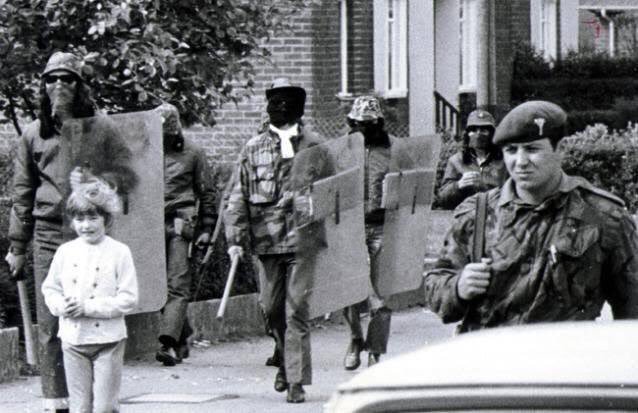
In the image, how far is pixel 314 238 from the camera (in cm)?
1059

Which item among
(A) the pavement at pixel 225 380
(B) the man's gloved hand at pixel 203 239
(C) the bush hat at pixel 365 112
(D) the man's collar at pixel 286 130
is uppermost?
(C) the bush hat at pixel 365 112

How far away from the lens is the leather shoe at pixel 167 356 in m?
11.7

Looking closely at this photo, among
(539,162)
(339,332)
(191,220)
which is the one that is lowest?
(339,332)

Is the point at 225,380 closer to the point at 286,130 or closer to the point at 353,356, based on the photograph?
the point at 353,356

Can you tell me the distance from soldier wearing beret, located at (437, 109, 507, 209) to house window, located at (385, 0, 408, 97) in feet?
40.5

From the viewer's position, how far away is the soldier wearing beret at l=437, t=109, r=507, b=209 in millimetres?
11680

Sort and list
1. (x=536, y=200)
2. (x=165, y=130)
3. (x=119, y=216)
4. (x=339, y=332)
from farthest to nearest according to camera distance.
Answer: (x=339, y=332)
(x=165, y=130)
(x=119, y=216)
(x=536, y=200)

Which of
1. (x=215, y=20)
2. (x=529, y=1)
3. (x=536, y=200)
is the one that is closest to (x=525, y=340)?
(x=536, y=200)

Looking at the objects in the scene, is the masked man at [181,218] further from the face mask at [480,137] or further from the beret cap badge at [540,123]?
the beret cap badge at [540,123]

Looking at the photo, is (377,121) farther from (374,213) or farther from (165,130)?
(165,130)

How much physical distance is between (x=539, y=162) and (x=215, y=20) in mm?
7171

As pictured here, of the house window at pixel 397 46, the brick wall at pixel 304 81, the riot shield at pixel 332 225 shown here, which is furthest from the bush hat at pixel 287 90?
the house window at pixel 397 46

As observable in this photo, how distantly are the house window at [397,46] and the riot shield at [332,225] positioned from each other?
13.4 m

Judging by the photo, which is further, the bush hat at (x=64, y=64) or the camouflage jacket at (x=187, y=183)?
the camouflage jacket at (x=187, y=183)
